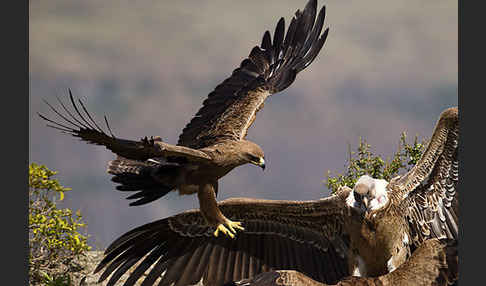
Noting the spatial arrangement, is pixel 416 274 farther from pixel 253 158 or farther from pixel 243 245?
pixel 243 245

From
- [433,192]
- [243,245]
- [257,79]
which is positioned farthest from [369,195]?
[257,79]

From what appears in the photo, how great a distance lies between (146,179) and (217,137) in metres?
0.73

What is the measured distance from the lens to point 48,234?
21.8 feet

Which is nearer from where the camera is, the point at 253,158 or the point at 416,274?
the point at 416,274

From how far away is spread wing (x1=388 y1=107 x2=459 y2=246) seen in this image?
4.61 m

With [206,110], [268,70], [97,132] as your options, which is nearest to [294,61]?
[268,70]

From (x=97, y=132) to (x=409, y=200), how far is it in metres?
2.43

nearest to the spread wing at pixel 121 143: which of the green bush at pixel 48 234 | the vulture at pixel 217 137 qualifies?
the vulture at pixel 217 137

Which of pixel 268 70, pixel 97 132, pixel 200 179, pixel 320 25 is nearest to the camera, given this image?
pixel 97 132

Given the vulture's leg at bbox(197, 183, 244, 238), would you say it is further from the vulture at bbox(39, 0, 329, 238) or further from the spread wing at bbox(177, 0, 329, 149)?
the spread wing at bbox(177, 0, 329, 149)

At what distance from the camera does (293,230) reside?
533cm

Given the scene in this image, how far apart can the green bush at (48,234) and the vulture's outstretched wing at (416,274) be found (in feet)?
10.5

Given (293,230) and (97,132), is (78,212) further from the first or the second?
(97,132)

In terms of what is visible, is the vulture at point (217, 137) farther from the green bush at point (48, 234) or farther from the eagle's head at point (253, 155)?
the green bush at point (48, 234)
